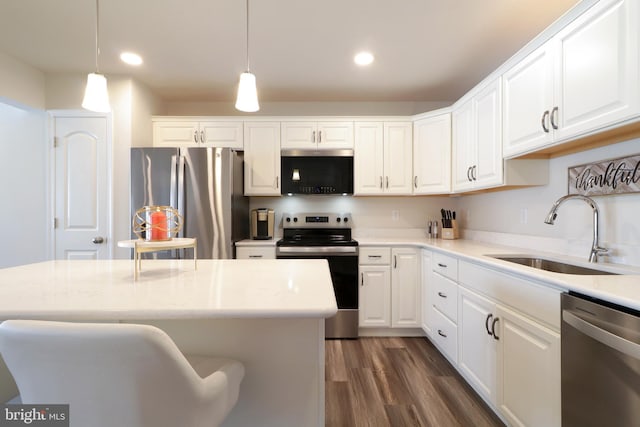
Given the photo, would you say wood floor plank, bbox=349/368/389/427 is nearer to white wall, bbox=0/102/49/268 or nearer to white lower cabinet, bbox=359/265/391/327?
white lower cabinet, bbox=359/265/391/327

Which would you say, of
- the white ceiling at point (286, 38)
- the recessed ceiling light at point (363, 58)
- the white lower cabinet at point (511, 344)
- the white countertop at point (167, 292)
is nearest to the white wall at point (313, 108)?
the white ceiling at point (286, 38)

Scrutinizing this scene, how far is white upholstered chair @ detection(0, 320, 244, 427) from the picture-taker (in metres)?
0.61

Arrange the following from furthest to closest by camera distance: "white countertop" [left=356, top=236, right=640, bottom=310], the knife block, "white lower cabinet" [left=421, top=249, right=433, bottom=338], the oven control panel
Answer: the oven control panel, the knife block, "white lower cabinet" [left=421, top=249, right=433, bottom=338], "white countertop" [left=356, top=236, right=640, bottom=310]

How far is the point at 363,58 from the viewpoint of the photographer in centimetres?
244

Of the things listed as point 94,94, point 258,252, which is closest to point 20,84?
point 94,94

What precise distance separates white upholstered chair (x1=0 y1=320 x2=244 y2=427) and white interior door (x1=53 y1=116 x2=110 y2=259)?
2563 mm

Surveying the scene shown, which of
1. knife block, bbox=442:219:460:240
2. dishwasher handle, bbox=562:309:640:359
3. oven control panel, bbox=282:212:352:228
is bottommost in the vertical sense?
dishwasher handle, bbox=562:309:640:359

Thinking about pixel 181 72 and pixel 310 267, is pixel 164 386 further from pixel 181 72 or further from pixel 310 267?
pixel 181 72

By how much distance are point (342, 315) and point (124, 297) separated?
2.11m

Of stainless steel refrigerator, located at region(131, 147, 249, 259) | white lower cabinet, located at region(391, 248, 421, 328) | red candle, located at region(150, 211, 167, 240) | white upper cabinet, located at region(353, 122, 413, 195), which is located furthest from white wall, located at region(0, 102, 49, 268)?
white lower cabinet, located at region(391, 248, 421, 328)

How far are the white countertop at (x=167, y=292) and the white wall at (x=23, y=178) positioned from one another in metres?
1.87

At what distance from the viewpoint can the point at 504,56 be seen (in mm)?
2439

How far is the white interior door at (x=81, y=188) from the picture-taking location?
2.75 m

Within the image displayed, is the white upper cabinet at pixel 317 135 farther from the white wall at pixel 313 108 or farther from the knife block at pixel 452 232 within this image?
the knife block at pixel 452 232
